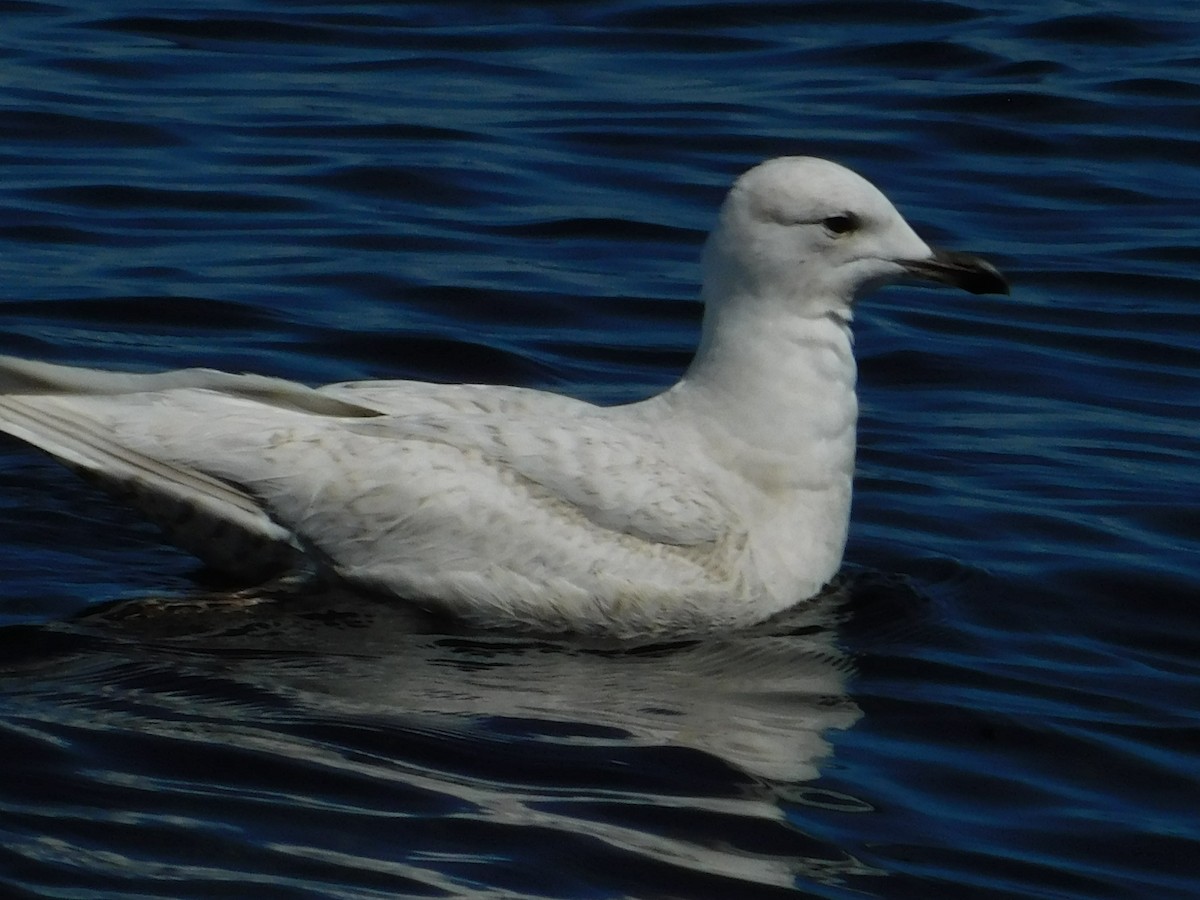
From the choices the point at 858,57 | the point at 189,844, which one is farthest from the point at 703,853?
the point at 858,57

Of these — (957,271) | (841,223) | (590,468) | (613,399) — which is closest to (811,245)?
(841,223)

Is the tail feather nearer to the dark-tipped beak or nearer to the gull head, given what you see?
the gull head

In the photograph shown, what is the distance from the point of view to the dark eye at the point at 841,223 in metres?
7.41

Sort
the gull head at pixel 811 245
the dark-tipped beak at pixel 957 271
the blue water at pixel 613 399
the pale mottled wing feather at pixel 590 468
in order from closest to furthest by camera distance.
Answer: the blue water at pixel 613 399 → the pale mottled wing feather at pixel 590 468 → the gull head at pixel 811 245 → the dark-tipped beak at pixel 957 271

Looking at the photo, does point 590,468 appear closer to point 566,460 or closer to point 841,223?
point 566,460

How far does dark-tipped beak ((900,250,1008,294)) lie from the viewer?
7531 millimetres

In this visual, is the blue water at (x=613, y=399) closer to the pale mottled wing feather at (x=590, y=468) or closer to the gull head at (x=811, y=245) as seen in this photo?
the pale mottled wing feather at (x=590, y=468)

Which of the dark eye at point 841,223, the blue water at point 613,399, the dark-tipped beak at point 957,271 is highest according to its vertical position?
the dark eye at point 841,223

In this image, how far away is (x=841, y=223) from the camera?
24.4 feet

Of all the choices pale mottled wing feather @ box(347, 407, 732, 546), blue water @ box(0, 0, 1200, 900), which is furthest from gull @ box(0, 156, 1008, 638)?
blue water @ box(0, 0, 1200, 900)

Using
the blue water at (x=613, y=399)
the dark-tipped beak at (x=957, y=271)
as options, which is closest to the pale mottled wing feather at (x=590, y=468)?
the blue water at (x=613, y=399)

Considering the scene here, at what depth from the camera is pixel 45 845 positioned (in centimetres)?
568

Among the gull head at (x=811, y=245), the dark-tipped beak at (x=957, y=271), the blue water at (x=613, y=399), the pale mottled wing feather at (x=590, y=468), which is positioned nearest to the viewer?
the blue water at (x=613, y=399)

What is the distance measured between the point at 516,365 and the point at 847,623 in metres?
2.68
